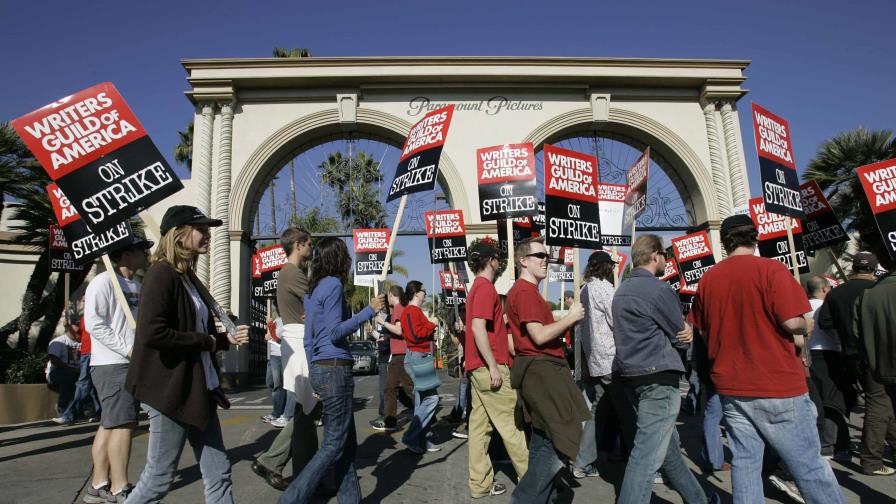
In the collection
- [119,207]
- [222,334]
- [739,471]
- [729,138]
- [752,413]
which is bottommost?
[739,471]

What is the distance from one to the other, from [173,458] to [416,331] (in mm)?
4152

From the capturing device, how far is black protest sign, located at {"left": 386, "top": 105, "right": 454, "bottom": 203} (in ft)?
21.9

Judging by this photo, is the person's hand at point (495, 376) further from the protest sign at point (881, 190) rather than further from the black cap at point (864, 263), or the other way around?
the protest sign at point (881, 190)

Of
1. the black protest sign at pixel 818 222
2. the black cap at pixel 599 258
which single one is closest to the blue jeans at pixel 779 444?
the black cap at pixel 599 258

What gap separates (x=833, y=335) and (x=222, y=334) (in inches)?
231

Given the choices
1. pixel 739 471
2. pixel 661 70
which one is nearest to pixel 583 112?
pixel 661 70

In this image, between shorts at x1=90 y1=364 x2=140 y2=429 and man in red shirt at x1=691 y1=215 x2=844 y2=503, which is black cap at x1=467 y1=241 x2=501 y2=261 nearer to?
man in red shirt at x1=691 y1=215 x2=844 y2=503

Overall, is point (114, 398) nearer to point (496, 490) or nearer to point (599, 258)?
point (496, 490)

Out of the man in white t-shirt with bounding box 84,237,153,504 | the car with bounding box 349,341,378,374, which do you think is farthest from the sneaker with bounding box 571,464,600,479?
the car with bounding box 349,341,378,374

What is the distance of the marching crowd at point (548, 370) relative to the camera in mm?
3102

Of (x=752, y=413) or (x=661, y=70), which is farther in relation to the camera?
(x=661, y=70)

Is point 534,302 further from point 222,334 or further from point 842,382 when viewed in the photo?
point 842,382

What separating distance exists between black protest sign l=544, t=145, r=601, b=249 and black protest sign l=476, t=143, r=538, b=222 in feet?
2.57

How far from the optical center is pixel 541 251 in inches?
167
